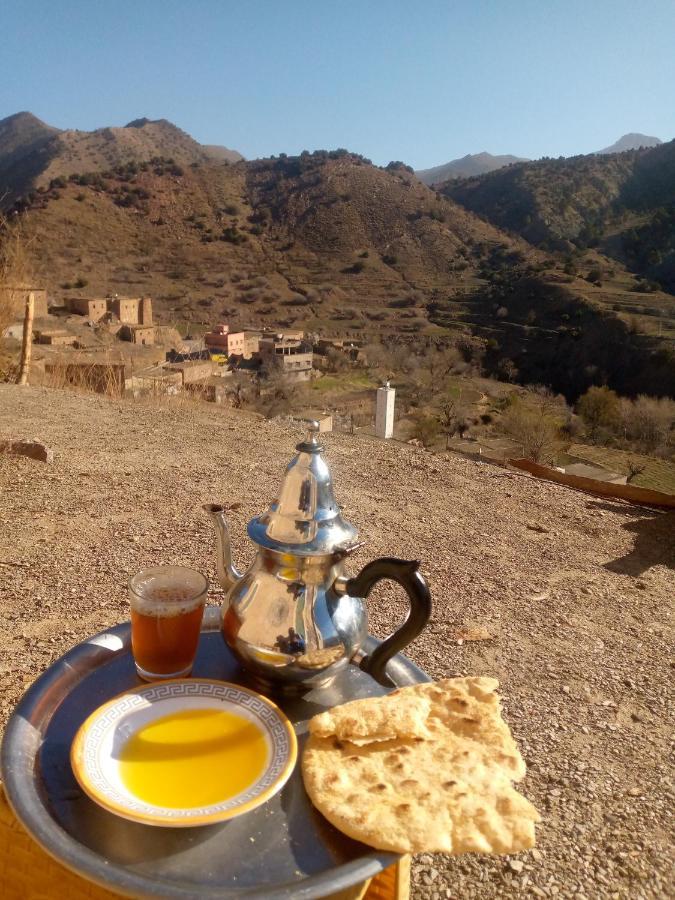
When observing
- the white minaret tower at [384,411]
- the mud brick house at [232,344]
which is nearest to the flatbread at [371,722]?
the white minaret tower at [384,411]

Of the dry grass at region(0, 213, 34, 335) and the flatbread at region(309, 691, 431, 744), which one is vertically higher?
the dry grass at region(0, 213, 34, 335)

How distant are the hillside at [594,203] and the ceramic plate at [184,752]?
3702 centimetres

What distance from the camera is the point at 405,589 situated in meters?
0.93

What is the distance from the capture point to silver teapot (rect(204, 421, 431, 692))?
3.23ft

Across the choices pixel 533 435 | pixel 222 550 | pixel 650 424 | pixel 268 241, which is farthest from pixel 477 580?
pixel 268 241

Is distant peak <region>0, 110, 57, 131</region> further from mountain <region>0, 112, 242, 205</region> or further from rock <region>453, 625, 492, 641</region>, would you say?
rock <region>453, 625, 492, 641</region>

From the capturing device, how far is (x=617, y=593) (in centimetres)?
294

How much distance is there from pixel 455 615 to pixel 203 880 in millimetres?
2029

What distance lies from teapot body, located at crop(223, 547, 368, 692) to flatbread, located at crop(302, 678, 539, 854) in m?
0.10

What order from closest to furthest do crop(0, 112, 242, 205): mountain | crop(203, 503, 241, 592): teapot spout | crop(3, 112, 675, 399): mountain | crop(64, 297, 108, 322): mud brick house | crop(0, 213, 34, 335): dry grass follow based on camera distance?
1. crop(203, 503, 241, 592): teapot spout
2. crop(0, 213, 34, 335): dry grass
3. crop(64, 297, 108, 322): mud brick house
4. crop(3, 112, 675, 399): mountain
5. crop(0, 112, 242, 205): mountain

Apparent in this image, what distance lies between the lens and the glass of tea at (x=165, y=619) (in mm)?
1021

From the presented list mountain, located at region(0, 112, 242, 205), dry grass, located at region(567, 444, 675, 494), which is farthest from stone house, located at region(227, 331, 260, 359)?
mountain, located at region(0, 112, 242, 205)

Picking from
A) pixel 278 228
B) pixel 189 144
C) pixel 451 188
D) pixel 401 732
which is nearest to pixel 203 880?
pixel 401 732

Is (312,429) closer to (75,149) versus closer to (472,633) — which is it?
(472,633)
